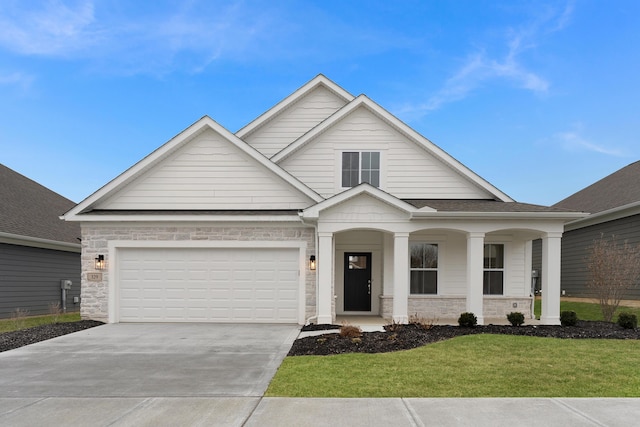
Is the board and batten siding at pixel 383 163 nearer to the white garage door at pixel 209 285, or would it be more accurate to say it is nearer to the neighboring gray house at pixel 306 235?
the neighboring gray house at pixel 306 235

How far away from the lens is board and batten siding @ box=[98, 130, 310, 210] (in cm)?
1293

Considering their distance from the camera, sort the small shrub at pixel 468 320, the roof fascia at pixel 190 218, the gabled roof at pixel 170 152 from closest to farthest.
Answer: the small shrub at pixel 468 320, the roof fascia at pixel 190 218, the gabled roof at pixel 170 152

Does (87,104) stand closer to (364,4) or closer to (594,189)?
(364,4)

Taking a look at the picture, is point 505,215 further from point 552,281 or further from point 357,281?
point 357,281

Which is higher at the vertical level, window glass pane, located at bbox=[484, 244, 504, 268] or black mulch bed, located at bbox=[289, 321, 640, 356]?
window glass pane, located at bbox=[484, 244, 504, 268]

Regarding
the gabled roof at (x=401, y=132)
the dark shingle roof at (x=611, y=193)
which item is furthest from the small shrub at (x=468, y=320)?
the dark shingle roof at (x=611, y=193)

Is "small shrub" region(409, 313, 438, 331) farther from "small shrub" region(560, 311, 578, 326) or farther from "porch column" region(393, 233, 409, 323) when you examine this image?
"small shrub" region(560, 311, 578, 326)

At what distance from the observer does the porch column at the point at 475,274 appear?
38.2 ft

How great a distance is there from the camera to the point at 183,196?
12969mm

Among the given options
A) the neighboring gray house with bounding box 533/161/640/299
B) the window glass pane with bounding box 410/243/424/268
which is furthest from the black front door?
the neighboring gray house with bounding box 533/161/640/299

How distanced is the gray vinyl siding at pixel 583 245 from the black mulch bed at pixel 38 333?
18.8 meters

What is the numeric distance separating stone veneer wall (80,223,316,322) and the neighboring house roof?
12456 millimetres

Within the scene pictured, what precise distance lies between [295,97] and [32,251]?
38.5 feet

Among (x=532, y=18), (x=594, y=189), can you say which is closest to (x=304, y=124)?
(x=532, y=18)
